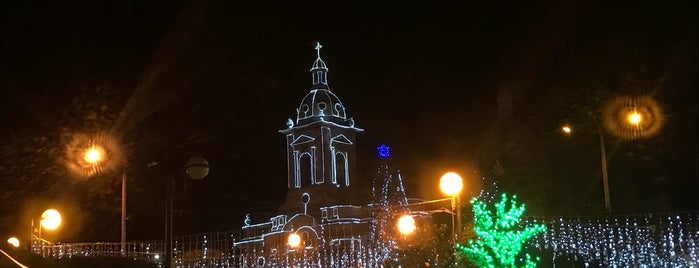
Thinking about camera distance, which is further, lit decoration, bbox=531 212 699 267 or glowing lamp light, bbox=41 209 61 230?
lit decoration, bbox=531 212 699 267

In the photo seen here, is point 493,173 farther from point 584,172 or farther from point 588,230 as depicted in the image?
point 588,230

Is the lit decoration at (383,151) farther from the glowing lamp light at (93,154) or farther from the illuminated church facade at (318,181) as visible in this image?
the glowing lamp light at (93,154)

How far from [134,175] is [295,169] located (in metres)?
33.1

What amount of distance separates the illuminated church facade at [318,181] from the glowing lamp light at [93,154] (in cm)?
3597

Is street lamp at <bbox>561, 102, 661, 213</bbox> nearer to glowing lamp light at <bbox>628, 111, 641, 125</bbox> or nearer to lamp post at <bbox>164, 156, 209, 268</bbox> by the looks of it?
glowing lamp light at <bbox>628, 111, 641, 125</bbox>

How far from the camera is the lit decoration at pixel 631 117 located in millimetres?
27562

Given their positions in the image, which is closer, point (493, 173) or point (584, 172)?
point (584, 172)

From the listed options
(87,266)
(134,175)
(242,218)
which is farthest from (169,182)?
(242,218)

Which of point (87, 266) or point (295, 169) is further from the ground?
point (295, 169)

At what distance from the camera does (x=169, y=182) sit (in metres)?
15.3

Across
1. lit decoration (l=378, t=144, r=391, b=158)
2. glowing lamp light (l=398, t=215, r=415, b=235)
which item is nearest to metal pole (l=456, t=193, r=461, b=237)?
glowing lamp light (l=398, t=215, r=415, b=235)

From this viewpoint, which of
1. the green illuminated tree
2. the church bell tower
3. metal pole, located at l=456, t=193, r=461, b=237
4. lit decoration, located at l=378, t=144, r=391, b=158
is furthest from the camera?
the church bell tower

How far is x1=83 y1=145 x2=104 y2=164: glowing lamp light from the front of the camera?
2275 centimetres

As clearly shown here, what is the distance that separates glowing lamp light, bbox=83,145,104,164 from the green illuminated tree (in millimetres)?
10331
